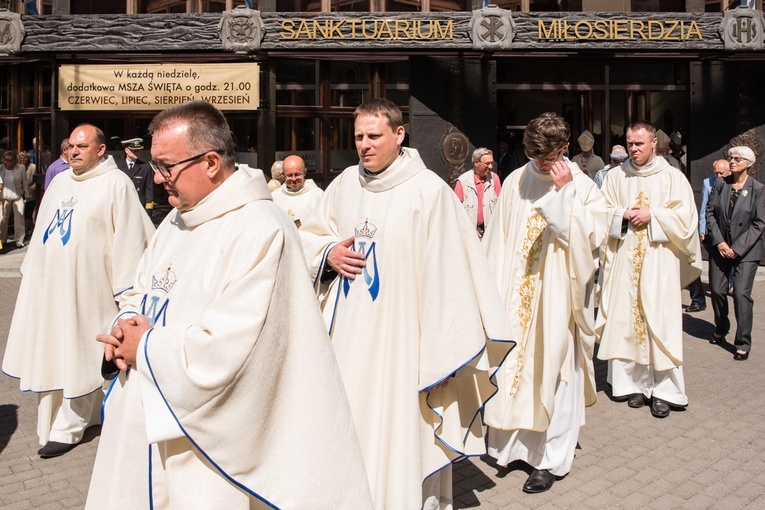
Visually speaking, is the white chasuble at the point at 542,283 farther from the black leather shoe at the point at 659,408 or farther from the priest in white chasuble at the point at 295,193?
the priest in white chasuble at the point at 295,193

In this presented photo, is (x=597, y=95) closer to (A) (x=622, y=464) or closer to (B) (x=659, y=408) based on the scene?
(B) (x=659, y=408)

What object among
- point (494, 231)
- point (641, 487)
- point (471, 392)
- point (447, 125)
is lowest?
point (641, 487)

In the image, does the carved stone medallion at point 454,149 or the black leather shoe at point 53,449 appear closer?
the black leather shoe at point 53,449

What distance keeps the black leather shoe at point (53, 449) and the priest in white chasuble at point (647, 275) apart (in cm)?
411

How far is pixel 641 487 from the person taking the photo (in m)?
5.18

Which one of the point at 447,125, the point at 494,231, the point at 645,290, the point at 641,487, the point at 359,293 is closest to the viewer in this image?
the point at 359,293

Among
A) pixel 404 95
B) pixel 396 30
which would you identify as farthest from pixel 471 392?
pixel 404 95

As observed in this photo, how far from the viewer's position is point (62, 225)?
19.4 feet

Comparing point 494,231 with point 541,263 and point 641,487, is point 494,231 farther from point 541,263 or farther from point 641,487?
point 641,487

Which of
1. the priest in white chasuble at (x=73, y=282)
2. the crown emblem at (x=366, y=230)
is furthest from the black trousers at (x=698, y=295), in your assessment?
the crown emblem at (x=366, y=230)

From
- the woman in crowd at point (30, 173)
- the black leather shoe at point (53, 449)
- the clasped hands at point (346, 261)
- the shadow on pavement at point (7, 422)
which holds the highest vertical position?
the woman in crowd at point (30, 173)

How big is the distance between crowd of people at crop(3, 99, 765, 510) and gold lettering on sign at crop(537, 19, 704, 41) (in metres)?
5.30

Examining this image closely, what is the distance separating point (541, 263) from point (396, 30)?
8.57 meters

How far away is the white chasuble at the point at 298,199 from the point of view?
8734 mm
